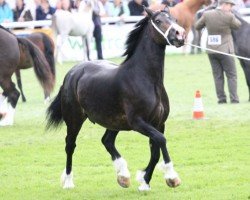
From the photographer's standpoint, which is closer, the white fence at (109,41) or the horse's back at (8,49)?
the horse's back at (8,49)

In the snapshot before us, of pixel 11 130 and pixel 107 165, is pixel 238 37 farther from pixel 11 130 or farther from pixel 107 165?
pixel 107 165

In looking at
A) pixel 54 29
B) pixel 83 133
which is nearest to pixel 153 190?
pixel 83 133

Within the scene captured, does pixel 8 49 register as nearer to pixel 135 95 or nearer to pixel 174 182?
pixel 135 95

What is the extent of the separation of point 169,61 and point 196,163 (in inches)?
762

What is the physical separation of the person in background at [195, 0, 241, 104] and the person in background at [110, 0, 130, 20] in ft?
49.6

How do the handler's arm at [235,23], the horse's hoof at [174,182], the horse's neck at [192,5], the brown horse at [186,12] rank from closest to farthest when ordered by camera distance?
the horse's hoof at [174,182], the handler's arm at [235,23], the brown horse at [186,12], the horse's neck at [192,5]

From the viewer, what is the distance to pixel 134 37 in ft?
32.3

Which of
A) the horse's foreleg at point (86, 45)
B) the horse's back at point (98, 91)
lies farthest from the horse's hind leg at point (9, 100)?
the horse's foreleg at point (86, 45)

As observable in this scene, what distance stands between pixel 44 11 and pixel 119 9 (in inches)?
148

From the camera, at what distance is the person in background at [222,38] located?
1845cm

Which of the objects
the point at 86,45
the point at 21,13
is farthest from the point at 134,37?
the point at 21,13

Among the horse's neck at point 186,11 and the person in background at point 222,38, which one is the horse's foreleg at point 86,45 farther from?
the person in background at point 222,38

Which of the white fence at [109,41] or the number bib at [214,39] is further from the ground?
the number bib at [214,39]

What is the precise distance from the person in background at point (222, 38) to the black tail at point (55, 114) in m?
8.19
